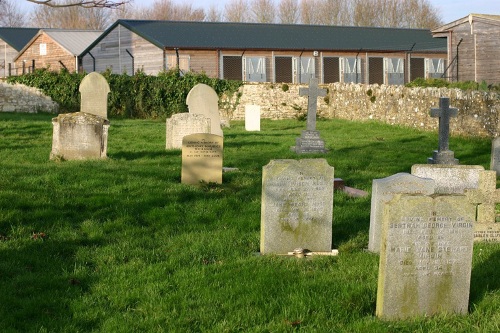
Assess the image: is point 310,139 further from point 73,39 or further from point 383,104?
point 73,39

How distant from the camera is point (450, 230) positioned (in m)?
6.83

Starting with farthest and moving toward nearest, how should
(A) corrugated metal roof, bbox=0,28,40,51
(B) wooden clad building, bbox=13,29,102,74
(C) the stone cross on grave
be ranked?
(A) corrugated metal roof, bbox=0,28,40,51, (B) wooden clad building, bbox=13,29,102,74, (C) the stone cross on grave

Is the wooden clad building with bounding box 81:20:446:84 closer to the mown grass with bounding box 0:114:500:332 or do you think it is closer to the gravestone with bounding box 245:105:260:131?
the gravestone with bounding box 245:105:260:131

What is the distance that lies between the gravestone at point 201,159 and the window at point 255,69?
34064 mm

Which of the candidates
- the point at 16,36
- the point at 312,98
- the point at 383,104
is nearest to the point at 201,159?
the point at 312,98

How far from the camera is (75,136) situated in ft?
53.1

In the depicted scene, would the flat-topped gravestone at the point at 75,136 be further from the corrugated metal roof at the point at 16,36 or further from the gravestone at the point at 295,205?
the corrugated metal roof at the point at 16,36

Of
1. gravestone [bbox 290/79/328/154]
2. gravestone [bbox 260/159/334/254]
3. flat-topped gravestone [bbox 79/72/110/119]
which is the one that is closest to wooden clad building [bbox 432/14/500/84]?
gravestone [bbox 290/79/328/154]

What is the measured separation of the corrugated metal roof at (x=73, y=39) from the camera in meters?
56.8

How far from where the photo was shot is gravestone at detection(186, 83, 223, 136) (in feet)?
66.1

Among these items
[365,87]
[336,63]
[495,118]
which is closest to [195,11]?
[336,63]

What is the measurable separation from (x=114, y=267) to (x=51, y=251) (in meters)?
1.02

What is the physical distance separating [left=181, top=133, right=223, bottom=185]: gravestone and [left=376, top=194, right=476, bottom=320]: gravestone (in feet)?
23.0

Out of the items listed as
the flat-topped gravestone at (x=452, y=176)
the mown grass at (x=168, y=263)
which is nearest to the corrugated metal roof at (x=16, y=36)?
the mown grass at (x=168, y=263)
